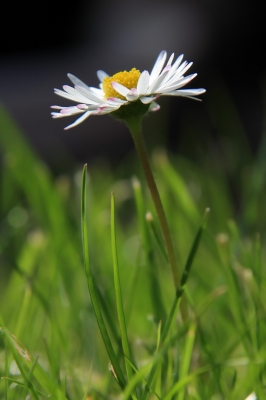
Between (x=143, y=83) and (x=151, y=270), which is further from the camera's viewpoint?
(x=151, y=270)

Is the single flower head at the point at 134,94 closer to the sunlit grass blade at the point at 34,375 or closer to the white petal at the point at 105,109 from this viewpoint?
the white petal at the point at 105,109

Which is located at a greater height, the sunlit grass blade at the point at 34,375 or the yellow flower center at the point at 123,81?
the yellow flower center at the point at 123,81

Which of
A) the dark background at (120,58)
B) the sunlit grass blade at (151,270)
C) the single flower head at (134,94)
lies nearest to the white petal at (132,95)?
the single flower head at (134,94)

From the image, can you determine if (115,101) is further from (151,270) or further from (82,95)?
(151,270)

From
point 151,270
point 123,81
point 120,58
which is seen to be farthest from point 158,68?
point 120,58

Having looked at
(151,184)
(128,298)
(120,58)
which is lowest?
(128,298)

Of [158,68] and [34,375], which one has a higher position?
[158,68]
